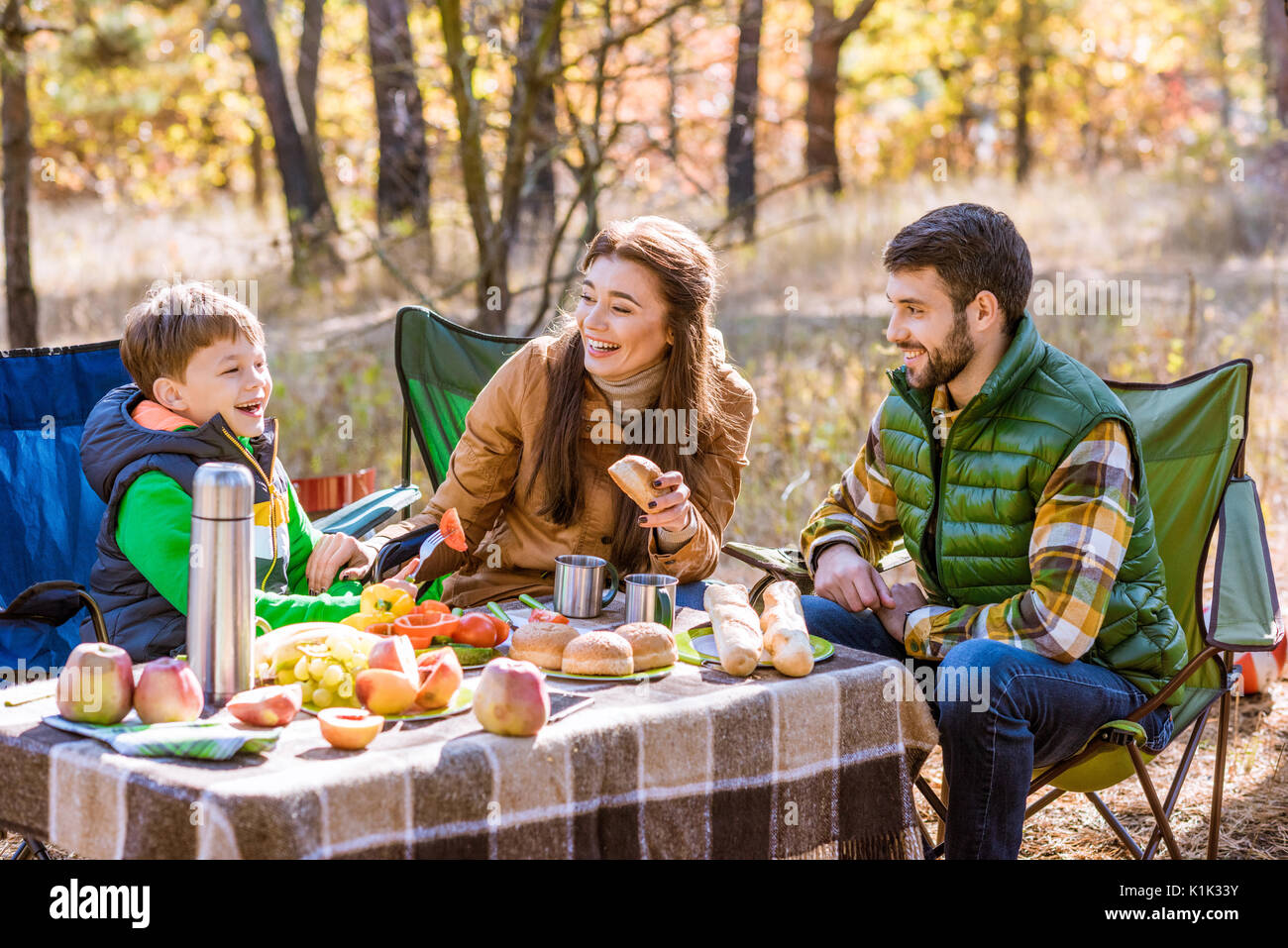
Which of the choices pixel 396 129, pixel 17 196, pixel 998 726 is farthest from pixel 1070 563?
pixel 396 129

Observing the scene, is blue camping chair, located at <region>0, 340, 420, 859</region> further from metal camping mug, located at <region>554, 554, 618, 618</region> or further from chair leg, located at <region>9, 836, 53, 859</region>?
metal camping mug, located at <region>554, 554, 618, 618</region>

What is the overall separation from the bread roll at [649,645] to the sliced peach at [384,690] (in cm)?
38

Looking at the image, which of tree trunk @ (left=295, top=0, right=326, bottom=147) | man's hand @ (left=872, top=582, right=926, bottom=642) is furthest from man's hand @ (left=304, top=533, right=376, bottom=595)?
tree trunk @ (left=295, top=0, right=326, bottom=147)

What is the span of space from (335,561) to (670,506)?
68cm

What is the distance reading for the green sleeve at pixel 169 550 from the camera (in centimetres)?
218

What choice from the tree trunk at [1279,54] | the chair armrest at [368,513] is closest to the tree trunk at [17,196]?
the chair armrest at [368,513]

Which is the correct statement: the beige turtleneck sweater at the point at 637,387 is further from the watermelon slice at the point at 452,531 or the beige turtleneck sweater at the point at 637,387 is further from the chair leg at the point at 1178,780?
the chair leg at the point at 1178,780

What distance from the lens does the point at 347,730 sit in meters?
1.57

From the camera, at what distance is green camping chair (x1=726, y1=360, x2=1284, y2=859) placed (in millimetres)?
2533

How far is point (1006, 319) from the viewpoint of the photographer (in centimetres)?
253

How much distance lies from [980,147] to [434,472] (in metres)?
22.0

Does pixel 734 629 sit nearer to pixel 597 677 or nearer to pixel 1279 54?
pixel 597 677

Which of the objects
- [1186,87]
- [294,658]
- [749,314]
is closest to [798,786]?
[294,658]

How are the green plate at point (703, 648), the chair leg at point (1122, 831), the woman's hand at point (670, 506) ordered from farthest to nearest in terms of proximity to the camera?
the chair leg at point (1122, 831) → the woman's hand at point (670, 506) → the green plate at point (703, 648)
